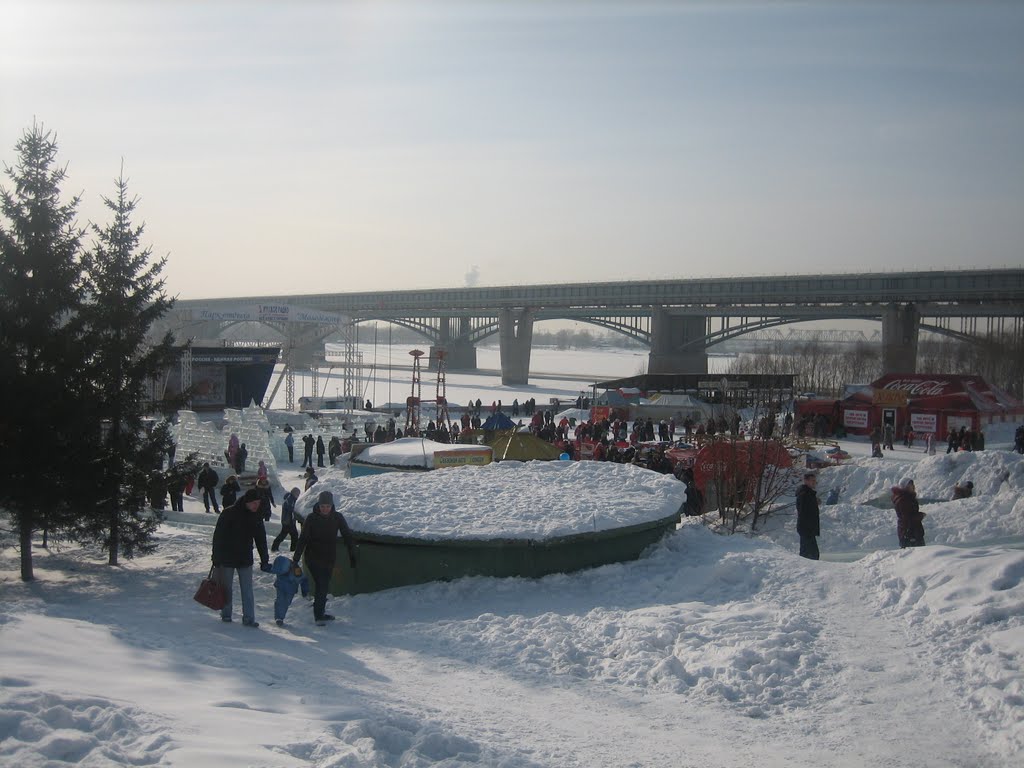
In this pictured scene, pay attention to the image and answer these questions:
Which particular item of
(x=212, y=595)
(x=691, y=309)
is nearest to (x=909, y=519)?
(x=212, y=595)

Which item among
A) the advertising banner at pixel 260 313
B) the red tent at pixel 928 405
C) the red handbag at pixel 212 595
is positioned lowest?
the red handbag at pixel 212 595

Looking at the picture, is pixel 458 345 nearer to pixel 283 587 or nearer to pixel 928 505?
pixel 928 505

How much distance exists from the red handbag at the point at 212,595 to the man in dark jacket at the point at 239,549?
0.04m

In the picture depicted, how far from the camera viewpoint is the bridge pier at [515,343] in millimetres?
75000

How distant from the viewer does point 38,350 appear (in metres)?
9.55

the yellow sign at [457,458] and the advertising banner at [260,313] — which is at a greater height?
the advertising banner at [260,313]

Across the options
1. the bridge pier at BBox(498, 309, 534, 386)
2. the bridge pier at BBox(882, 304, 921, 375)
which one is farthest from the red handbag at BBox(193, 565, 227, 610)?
the bridge pier at BBox(498, 309, 534, 386)

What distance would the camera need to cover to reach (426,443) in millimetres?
17656

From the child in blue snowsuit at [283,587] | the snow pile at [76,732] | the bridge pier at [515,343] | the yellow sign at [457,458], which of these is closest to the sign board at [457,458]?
the yellow sign at [457,458]

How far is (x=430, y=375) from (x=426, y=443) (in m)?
76.3

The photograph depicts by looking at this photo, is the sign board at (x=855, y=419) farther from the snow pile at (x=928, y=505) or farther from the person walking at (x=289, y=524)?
the person walking at (x=289, y=524)

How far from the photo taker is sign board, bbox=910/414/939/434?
31797 millimetres

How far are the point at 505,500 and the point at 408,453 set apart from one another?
24.6 ft

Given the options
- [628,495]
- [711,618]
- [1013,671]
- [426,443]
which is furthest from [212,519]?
[1013,671]
